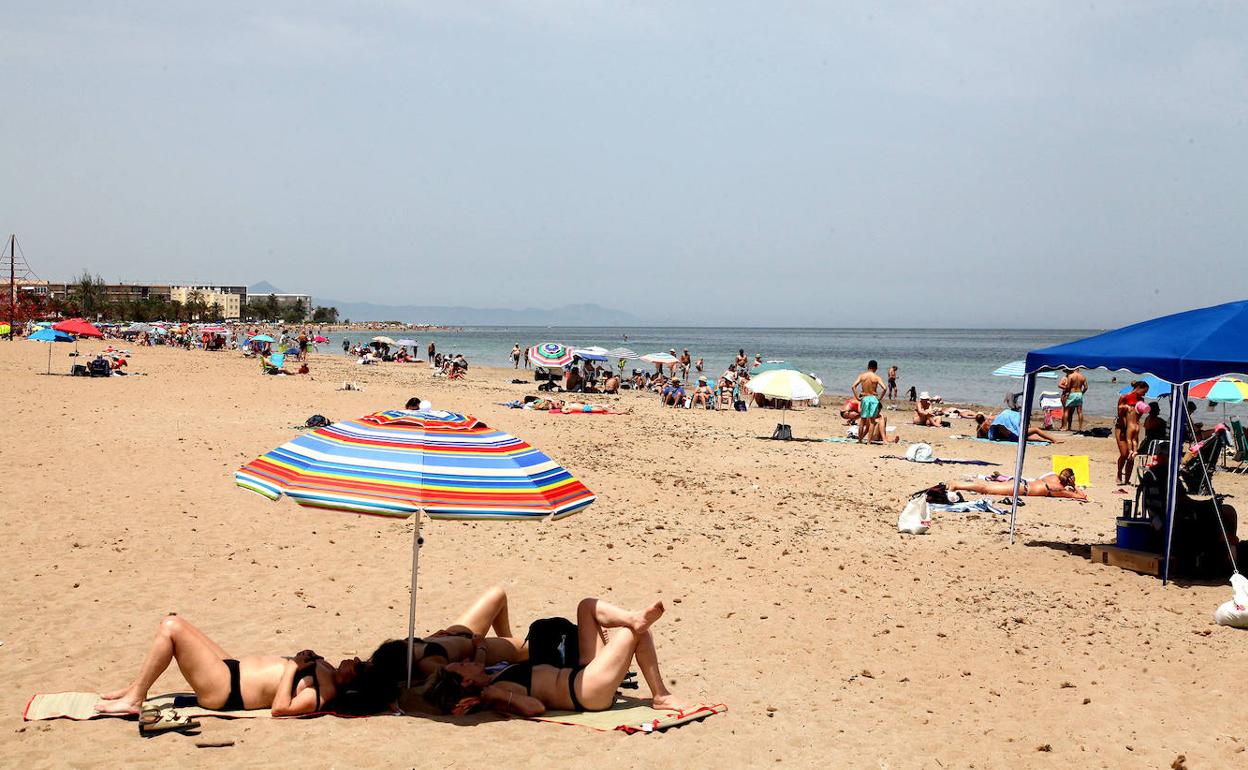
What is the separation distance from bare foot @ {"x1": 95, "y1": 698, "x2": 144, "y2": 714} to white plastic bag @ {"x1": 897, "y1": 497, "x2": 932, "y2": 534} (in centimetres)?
767

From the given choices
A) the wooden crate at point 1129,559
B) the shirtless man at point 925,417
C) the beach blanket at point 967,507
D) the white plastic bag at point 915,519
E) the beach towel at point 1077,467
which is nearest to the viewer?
the wooden crate at point 1129,559

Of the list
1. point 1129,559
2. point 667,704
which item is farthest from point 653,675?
point 1129,559

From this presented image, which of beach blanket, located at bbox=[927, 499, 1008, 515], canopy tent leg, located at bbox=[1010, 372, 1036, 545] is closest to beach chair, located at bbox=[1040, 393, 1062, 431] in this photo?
beach blanket, located at bbox=[927, 499, 1008, 515]

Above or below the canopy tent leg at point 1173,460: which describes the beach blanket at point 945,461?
below

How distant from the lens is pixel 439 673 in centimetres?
524

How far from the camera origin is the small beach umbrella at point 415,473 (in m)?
4.67

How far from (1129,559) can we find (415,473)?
7.09 m

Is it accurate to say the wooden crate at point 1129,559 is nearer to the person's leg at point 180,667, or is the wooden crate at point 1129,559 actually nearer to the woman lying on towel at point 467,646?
the woman lying on towel at point 467,646

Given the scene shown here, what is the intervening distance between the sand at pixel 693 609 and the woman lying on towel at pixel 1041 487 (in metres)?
0.30

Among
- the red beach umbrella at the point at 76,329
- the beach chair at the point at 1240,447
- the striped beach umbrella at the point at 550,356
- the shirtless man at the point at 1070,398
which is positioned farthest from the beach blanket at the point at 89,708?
the striped beach umbrella at the point at 550,356

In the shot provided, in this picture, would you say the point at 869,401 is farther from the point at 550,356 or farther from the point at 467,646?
the point at 550,356

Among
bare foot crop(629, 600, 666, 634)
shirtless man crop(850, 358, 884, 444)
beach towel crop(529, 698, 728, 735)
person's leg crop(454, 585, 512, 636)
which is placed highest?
shirtless man crop(850, 358, 884, 444)

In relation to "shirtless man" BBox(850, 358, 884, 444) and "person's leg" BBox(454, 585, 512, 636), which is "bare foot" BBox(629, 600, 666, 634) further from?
"shirtless man" BBox(850, 358, 884, 444)

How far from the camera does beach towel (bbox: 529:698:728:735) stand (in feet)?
16.8
